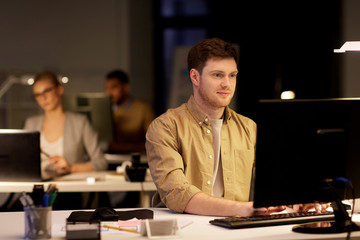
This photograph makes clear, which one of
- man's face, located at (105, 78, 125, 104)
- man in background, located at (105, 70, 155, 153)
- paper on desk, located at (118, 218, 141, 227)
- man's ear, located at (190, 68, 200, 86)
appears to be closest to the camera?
paper on desk, located at (118, 218, 141, 227)

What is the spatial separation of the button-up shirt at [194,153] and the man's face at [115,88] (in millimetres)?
3321

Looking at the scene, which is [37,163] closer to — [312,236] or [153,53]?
[312,236]

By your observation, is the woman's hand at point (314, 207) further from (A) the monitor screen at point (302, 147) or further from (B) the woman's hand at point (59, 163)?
(B) the woman's hand at point (59, 163)

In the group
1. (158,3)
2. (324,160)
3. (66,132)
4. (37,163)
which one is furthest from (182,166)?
(158,3)

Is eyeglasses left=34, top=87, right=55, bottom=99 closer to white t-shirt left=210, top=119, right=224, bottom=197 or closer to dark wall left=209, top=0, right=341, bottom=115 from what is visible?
white t-shirt left=210, top=119, right=224, bottom=197

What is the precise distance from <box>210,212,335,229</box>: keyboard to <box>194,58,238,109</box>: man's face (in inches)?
24.3

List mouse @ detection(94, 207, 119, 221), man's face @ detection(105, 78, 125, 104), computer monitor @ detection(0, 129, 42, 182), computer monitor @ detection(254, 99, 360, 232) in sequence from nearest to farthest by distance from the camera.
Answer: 1. computer monitor @ detection(254, 99, 360, 232)
2. mouse @ detection(94, 207, 119, 221)
3. computer monitor @ detection(0, 129, 42, 182)
4. man's face @ detection(105, 78, 125, 104)

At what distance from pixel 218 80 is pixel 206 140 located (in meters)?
0.29

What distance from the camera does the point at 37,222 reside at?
2.20 meters

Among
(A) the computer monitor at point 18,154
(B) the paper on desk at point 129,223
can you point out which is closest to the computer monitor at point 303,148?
(B) the paper on desk at point 129,223

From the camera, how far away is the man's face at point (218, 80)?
9.25 feet

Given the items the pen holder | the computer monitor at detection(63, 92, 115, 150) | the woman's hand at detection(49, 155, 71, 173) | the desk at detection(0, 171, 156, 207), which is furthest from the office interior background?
the pen holder

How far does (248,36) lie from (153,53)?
135 cm

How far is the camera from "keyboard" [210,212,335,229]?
7.72 feet
